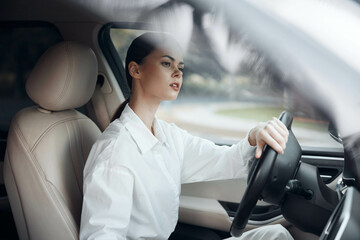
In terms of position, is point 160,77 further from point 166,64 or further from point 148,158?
point 148,158

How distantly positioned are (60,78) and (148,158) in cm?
42

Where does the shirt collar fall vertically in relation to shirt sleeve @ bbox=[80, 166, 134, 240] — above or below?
above

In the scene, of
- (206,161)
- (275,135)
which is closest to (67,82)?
(206,161)

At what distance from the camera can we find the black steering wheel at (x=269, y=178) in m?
1.11

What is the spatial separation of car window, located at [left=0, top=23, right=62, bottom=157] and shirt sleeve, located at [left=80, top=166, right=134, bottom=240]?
1.04 metres

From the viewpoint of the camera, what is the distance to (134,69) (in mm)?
1489

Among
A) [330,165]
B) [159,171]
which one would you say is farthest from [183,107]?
[330,165]

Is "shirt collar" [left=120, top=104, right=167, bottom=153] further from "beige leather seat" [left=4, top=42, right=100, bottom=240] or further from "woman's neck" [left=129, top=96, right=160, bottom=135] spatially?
"beige leather seat" [left=4, top=42, right=100, bottom=240]

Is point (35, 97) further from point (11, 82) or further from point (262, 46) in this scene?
point (262, 46)

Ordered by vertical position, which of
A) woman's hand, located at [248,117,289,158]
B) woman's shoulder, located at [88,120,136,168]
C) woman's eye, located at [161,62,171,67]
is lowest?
woman's shoulder, located at [88,120,136,168]

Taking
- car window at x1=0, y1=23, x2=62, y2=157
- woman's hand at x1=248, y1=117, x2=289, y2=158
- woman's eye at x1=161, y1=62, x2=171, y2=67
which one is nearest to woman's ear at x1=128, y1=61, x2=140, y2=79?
woman's eye at x1=161, y1=62, x2=171, y2=67

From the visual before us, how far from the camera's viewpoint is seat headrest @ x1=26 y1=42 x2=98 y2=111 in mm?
1440

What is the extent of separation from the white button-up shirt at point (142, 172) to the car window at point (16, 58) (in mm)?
875

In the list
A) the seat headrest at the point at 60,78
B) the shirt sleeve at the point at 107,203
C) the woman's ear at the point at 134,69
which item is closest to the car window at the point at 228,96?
the woman's ear at the point at 134,69
